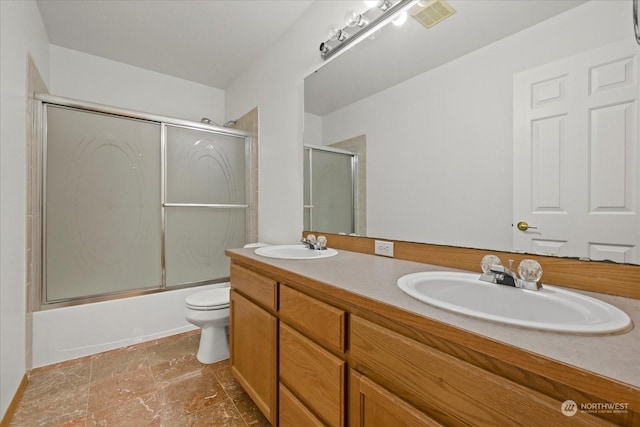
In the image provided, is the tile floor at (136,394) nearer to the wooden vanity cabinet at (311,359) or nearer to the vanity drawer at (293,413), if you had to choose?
the vanity drawer at (293,413)

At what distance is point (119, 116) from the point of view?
2229mm

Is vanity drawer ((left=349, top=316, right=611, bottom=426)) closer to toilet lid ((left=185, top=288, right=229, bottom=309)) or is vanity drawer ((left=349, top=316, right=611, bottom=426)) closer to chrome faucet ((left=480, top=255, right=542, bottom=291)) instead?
chrome faucet ((left=480, top=255, right=542, bottom=291))

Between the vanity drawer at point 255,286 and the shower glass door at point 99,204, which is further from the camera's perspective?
the shower glass door at point 99,204

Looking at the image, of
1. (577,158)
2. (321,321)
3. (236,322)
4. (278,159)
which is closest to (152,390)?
(236,322)

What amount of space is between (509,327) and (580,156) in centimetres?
63

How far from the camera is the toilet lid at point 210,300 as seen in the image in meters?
1.92

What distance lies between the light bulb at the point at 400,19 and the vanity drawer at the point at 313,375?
1535 millimetres

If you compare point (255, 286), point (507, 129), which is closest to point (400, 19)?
Answer: point (507, 129)

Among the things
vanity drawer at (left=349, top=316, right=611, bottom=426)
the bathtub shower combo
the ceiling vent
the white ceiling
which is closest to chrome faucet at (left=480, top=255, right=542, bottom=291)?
vanity drawer at (left=349, top=316, right=611, bottom=426)

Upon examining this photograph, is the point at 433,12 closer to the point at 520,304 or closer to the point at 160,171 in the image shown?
the point at 520,304

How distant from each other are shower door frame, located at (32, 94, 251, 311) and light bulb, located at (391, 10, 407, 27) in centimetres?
171

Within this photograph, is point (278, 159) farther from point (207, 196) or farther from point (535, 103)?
point (535, 103)

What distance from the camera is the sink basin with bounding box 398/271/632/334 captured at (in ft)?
1.82

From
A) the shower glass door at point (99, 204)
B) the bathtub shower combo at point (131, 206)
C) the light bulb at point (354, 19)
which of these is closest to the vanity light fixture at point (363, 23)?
the light bulb at point (354, 19)
